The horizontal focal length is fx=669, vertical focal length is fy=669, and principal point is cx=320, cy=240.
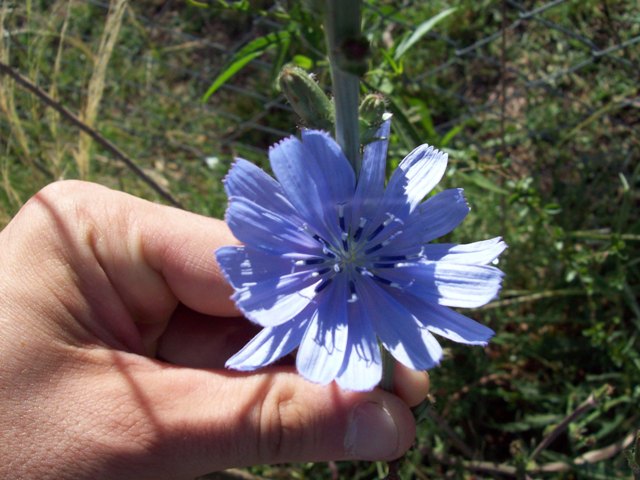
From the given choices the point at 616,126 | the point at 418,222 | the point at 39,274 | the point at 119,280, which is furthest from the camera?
the point at 616,126

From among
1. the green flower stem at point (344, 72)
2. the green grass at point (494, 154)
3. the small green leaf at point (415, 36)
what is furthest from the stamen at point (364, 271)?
the small green leaf at point (415, 36)

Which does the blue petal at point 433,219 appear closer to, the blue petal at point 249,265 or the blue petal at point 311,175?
the blue petal at point 311,175

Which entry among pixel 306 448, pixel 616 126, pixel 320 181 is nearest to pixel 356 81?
pixel 320 181

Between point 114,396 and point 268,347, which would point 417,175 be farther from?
point 114,396

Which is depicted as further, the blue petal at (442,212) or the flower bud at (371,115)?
the blue petal at (442,212)

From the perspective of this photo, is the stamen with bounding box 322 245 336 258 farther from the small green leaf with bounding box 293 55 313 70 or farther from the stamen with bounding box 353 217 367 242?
the small green leaf with bounding box 293 55 313 70

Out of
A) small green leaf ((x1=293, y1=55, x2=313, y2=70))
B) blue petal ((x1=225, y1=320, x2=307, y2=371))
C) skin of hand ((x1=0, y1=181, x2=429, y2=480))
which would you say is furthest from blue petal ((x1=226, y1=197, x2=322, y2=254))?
small green leaf ((x1=293, y1=55, x2=313, y2=70))

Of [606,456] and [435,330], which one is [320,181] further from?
[606,456]
